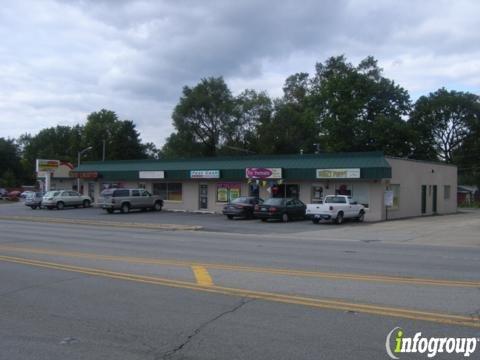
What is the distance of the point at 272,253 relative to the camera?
15.5 metres

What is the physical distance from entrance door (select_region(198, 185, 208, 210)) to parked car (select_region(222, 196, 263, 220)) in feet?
27.2

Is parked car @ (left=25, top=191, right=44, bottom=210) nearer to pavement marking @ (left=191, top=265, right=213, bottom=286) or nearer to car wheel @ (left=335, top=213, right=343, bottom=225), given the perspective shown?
car wheel @ (left=335, top=213, right=343, bottom=225)

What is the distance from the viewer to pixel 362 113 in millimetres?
70250

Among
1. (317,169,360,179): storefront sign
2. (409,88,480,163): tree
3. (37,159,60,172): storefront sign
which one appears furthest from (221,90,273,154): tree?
(317,169,360,179): storefront sign

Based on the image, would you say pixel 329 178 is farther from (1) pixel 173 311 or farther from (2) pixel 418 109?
(2) pixel 418 109

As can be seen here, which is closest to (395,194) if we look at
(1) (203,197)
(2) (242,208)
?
(2) (242,208)

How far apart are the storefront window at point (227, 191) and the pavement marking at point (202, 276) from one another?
29883 millimetres

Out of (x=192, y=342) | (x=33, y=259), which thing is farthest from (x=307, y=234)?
(x=192, y=342)

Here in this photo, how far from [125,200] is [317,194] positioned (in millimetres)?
14824

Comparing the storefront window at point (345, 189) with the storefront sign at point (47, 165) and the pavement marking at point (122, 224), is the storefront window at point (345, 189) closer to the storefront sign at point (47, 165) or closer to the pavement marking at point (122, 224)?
the pavement marking at point (122, 224)

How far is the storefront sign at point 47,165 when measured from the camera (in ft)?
178

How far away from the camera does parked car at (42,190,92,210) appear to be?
4756 cm

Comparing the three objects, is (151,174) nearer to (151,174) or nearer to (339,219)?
(151,174)

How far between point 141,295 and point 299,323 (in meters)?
3.10
